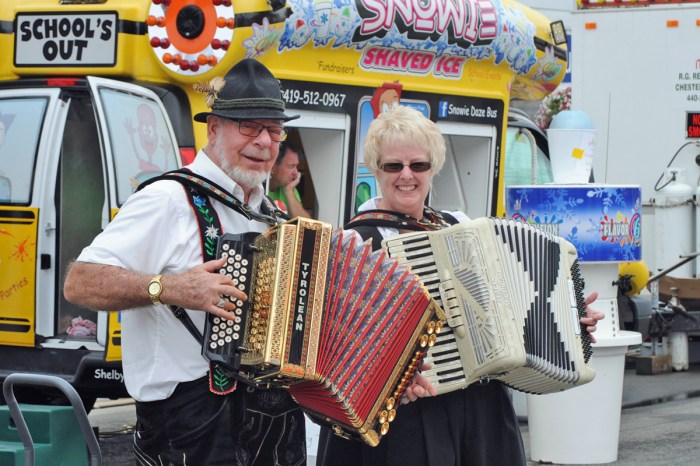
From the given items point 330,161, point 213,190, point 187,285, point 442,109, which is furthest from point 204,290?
point 442,109

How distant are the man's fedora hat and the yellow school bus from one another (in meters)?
3.01

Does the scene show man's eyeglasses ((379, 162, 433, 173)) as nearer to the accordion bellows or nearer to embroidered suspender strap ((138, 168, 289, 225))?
the accordion bellows

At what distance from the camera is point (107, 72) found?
701 cm

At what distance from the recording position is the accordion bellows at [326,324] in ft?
10.7

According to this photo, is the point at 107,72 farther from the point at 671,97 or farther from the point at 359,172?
the point at 671,97

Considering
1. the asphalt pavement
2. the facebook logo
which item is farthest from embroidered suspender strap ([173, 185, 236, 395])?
the facebook logo

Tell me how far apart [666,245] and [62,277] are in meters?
7.13

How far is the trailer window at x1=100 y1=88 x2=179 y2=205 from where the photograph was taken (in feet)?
21.8

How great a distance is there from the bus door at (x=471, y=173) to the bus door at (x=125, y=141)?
2925 millimetres

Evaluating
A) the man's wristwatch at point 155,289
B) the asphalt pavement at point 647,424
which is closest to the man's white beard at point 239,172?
the man's wristwatch at point 155,289

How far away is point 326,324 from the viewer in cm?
340

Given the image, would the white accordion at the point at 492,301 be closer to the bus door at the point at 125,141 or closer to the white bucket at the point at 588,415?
the bus door at the point at 125,141

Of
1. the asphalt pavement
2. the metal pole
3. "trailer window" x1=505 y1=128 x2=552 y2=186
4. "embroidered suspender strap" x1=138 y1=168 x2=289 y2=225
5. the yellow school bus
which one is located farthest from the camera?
the metal pole

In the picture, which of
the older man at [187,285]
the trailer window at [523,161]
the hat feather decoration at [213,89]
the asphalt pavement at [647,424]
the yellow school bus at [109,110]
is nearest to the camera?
the older man at [187,285]
